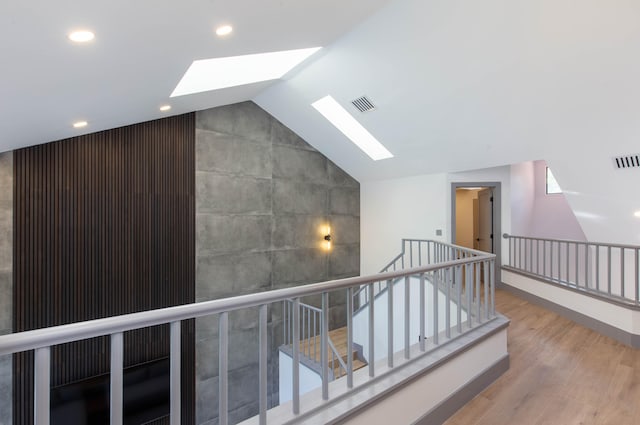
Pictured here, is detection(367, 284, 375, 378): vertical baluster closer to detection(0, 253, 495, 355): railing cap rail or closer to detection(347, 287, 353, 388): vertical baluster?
detection(347, 287, 353, 388): vertical baluster

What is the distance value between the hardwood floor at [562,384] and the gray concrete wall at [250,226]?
4026 mm

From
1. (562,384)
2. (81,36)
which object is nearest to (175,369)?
(81,36)

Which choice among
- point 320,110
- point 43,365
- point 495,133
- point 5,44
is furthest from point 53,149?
point 495,133

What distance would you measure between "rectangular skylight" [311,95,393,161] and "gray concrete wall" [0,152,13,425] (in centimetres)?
418

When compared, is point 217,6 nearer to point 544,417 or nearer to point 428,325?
point 544,417

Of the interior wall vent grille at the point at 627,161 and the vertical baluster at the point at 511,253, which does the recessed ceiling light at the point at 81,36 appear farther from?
the vertical baluster at the point at 511,253

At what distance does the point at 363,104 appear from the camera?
4988 millimetres

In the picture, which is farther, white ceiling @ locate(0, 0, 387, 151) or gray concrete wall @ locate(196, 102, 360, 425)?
gray concrete wall @ locate(196, 102, 360, 425)

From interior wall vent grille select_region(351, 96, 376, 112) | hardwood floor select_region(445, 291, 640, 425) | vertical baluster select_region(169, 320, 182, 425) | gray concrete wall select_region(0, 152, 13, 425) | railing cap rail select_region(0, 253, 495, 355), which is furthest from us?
interior wall vent grille select_region(351, 96, 376, 112)

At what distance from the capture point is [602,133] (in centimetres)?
369

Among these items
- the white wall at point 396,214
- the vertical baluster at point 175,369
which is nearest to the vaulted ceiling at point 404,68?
the white wall at point 396,214

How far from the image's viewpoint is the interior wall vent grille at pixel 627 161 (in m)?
3.69

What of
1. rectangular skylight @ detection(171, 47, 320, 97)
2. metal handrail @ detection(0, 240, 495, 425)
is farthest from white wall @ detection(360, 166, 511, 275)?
metal handrail @ detection(0, 240, 495, 425)

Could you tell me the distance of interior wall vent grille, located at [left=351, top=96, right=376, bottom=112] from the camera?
16.0 ft
